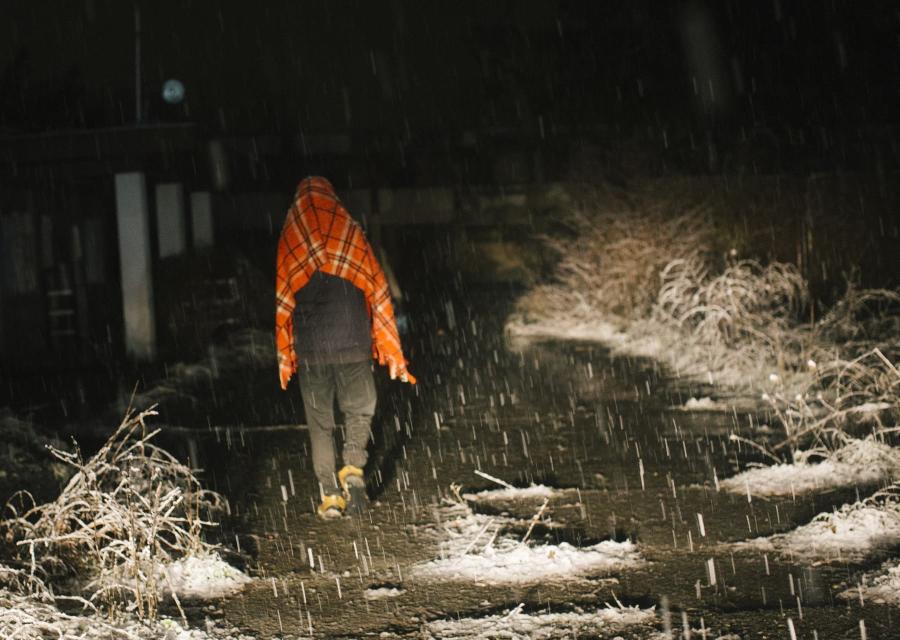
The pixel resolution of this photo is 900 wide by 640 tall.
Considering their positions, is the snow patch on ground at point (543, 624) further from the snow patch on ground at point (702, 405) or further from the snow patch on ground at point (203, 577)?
the snow patch on ground at point (702, 405)

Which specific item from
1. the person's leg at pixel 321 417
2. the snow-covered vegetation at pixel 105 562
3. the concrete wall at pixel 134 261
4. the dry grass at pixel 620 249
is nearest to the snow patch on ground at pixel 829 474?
the person's leg at pixel 321 417

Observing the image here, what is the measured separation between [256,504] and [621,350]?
26.2 feet

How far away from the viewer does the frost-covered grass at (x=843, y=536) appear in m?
4.76

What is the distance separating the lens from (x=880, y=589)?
13.9ft

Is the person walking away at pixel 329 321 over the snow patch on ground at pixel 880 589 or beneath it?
over

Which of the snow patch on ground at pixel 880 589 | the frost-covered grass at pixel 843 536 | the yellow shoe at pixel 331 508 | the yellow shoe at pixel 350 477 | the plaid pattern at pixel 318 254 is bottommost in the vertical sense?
the snow patch on ground at pixel 880 589

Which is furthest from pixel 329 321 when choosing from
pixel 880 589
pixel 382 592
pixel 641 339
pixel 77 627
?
pixel 641 339

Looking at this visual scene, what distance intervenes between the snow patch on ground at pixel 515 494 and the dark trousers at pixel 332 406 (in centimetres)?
78

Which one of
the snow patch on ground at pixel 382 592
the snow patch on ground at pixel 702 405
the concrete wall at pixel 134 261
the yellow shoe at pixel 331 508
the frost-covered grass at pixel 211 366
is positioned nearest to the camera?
the snow patch on ground at pixel 382 592

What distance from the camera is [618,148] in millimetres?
15484

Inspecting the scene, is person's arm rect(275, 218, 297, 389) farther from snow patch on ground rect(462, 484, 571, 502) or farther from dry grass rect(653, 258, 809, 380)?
dry grass rect(653, 258, 809, 380)

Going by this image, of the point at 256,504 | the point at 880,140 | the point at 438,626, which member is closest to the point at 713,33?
the point at 880,140

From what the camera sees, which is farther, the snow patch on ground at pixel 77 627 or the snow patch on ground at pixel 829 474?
the snow patch on ground at pixel 829 474

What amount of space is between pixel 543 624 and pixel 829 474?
2.95m
